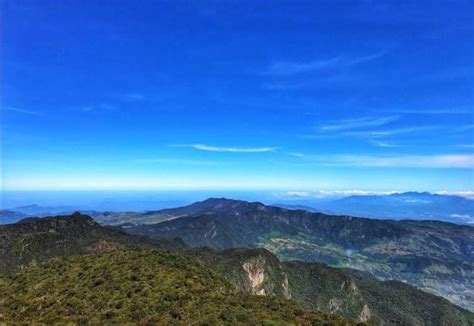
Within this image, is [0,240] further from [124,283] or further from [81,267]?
[124,283]

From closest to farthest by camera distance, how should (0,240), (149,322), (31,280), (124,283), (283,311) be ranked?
(149,322) < (283,311) < (124,283) < (31,280) < (0,240)

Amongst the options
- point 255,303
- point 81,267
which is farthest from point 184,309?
point 81,267

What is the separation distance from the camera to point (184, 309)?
181 feet

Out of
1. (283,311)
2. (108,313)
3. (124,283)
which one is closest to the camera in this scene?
(108,313)

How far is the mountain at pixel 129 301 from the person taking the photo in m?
51.6

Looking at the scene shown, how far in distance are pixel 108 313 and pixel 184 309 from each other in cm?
1035

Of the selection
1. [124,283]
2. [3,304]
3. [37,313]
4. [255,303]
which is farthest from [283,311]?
[3,304]

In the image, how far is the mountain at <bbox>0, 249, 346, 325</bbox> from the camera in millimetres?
51594

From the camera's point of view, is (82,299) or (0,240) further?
(0,240)

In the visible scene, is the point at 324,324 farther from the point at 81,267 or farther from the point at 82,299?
the point at 81,267

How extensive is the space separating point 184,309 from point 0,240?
6255 inches

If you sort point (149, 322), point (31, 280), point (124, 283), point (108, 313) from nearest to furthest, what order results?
point (149, 322) < point (108, 313) < point (124, 283) < point (31, 280)

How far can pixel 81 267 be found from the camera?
86438 millimetres

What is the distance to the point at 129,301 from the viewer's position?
194 feet
